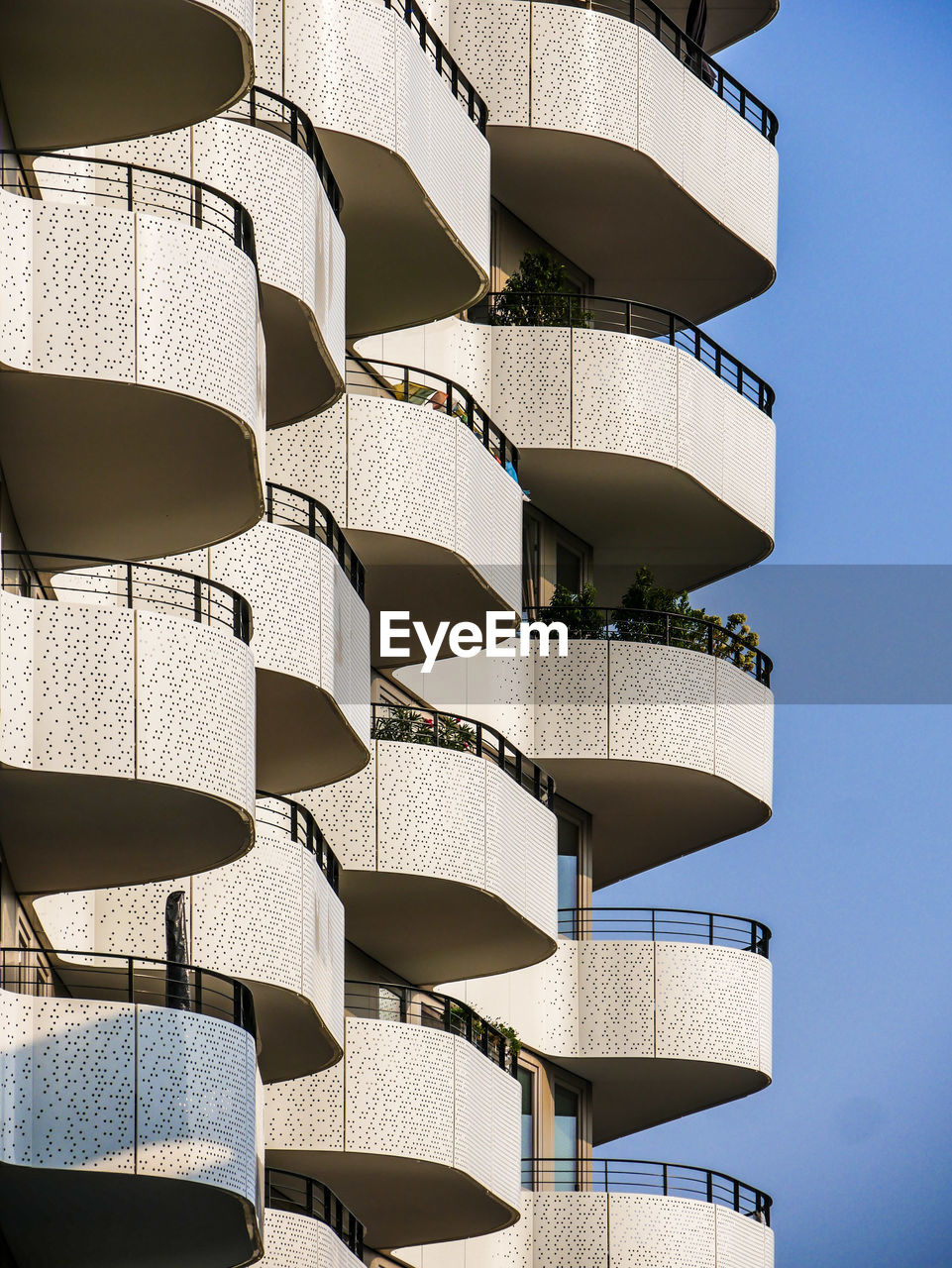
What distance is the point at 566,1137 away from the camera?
41719mm

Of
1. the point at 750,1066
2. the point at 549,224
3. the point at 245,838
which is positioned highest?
the point at 549,224

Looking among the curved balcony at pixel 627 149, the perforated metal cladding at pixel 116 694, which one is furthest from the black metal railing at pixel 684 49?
the perforated metal cladding at pixel 116 694

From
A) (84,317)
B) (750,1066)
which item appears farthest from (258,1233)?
(750,1066)

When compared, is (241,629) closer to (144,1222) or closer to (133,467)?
(133,467)

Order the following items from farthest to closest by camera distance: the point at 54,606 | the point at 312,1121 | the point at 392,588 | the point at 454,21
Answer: the point at 454,21
the point at 392,588
the point at 312,1121
the point at 54,606

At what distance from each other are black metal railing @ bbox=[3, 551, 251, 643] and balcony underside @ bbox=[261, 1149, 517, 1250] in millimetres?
7371

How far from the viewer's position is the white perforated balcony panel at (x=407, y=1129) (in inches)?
1353

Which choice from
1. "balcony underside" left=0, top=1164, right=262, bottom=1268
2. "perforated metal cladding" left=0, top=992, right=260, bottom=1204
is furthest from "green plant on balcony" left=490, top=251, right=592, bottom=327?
"balcony underside" left=0, top=1164, right=262, bottom=1268

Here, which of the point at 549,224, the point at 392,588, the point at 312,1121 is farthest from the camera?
the point at 549,224

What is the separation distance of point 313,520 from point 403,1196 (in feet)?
30.2

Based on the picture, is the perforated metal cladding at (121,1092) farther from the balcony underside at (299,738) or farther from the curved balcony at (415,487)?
the curved balcony at (415,487)

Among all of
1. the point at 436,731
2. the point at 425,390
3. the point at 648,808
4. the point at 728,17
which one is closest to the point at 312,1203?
the point at 436,731

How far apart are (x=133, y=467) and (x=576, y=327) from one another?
1385 centimetres

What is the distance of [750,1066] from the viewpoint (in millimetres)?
41906
